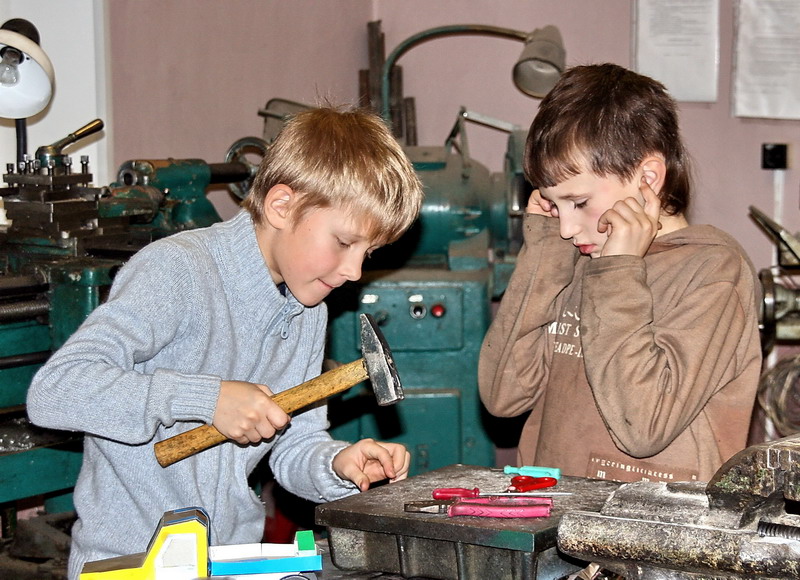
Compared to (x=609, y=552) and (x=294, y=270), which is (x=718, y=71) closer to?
(x=294, y=270)

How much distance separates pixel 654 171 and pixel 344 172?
0.49 metres

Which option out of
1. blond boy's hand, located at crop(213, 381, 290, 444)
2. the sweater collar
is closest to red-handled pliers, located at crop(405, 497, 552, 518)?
blond boy's hand, located at crop(213, 381, 290, 444)

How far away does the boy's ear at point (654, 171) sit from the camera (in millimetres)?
1534

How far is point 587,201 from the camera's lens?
152 cm

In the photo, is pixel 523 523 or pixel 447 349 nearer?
pixel 523 523

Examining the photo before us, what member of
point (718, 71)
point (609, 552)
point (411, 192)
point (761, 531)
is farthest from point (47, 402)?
point (718, 71)

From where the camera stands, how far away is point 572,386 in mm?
1561

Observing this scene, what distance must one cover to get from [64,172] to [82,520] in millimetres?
934

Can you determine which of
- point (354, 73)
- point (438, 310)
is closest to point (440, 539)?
point (438, 310)

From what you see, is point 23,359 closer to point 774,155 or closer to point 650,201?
point 650,201

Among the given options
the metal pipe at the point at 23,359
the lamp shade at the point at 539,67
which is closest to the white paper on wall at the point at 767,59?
the lamp shade at the point at 539,67

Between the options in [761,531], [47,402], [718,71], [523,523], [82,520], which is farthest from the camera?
[718,71]

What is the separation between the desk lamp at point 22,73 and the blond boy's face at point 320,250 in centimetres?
96

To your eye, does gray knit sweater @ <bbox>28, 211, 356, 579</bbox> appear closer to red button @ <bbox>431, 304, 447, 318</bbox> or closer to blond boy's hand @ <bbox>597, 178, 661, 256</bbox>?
blond boy's hand @ <bbox>597, 178, 661, 256</bbox>
